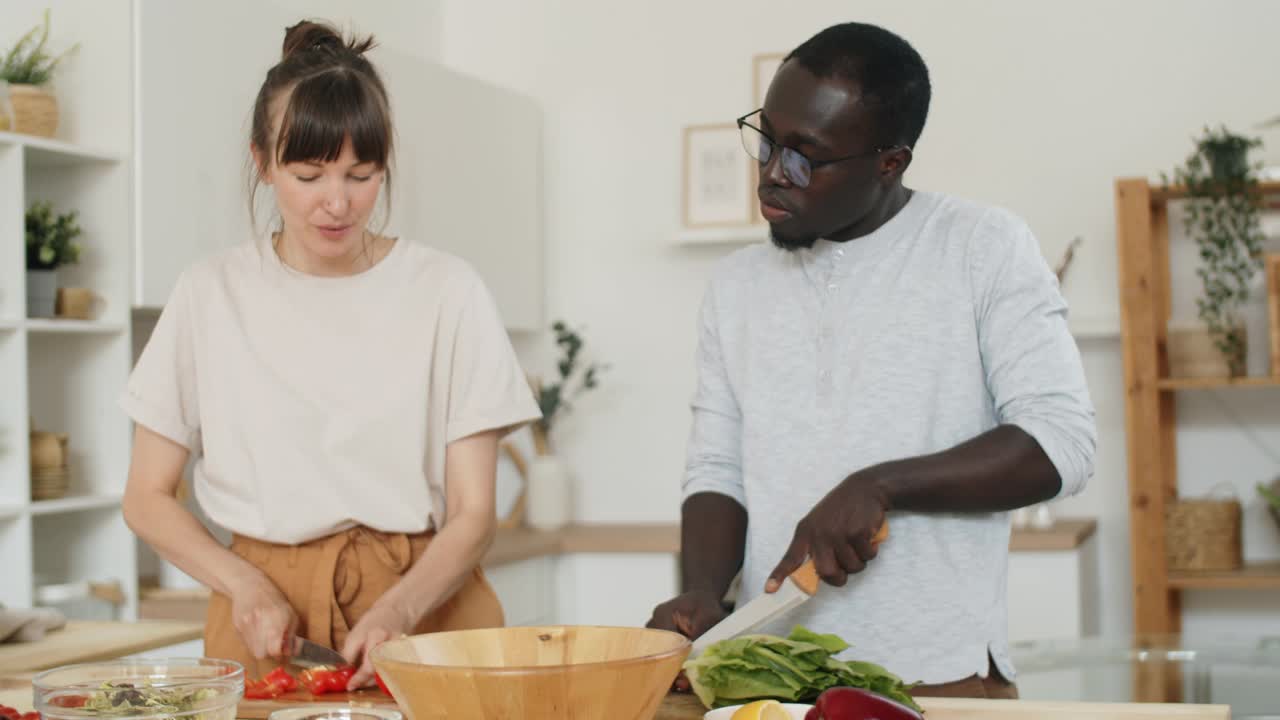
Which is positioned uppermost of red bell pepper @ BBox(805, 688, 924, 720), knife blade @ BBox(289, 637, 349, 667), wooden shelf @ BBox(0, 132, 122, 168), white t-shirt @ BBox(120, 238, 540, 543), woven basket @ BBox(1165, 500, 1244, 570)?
wooden shelf @ BBox(0, 132, 122, 168)

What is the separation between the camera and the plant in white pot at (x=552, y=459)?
156 inches

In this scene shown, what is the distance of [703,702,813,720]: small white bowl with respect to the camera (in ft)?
3.16

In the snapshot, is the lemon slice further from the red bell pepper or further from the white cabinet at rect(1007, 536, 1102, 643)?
the white cabinet at rect(1007, 536, 1102, 643)

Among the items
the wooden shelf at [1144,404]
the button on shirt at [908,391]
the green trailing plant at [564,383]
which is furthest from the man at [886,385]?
the green trailing plant at [564,383]

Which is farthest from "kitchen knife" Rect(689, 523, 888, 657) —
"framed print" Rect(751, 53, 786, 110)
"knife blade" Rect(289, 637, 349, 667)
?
"framed print" Rect(751, 53, 786, 110)

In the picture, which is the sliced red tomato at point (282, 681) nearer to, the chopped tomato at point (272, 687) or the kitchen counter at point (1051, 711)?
the chopped tomato at point (272, 687)

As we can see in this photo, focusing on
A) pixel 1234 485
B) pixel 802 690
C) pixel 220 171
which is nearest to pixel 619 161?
pixel 220 171

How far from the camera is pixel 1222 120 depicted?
376 cm

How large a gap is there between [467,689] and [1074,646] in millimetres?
1290

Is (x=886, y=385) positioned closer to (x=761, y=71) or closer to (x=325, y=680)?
(x=325, y=680)

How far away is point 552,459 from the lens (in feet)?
13.1

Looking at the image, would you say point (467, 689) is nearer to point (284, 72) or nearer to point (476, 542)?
point (476, 542)

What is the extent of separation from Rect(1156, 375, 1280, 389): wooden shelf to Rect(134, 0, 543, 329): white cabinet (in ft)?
5.70

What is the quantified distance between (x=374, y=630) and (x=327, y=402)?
288 millimetres
